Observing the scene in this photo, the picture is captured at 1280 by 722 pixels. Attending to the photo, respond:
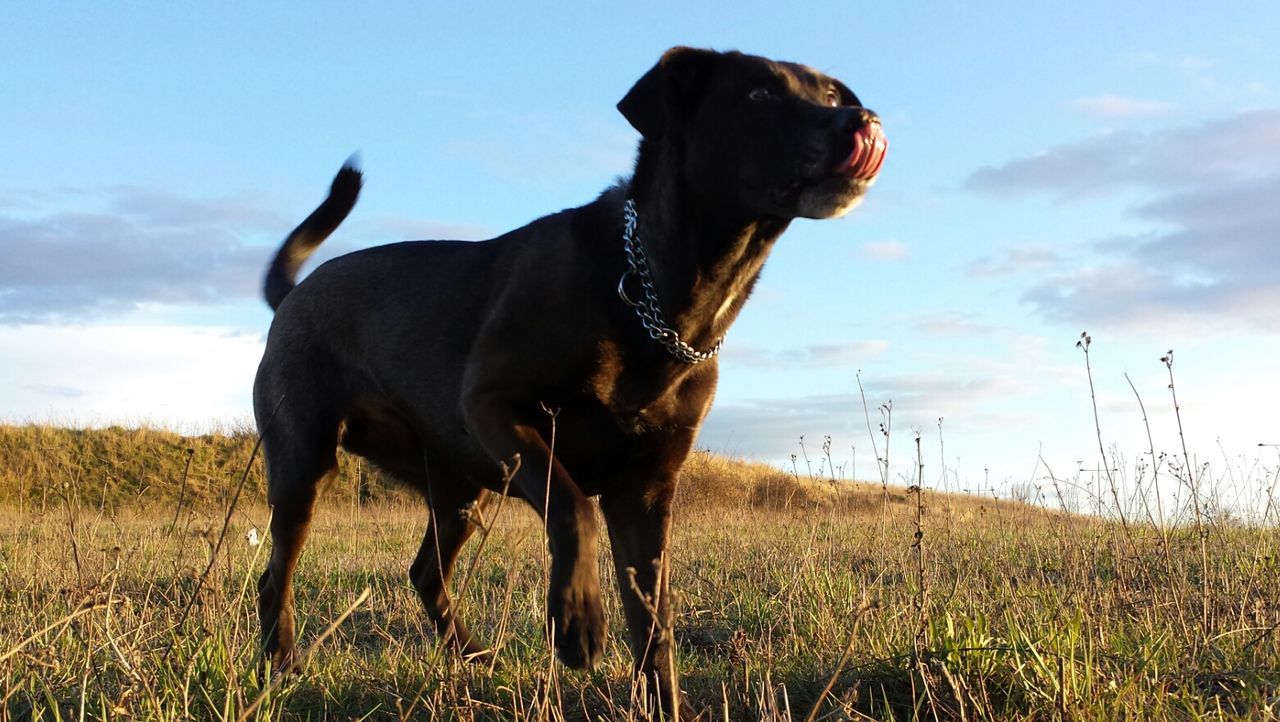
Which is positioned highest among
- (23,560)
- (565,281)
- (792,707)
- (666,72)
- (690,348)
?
(666,72)

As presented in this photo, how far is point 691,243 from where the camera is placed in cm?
376

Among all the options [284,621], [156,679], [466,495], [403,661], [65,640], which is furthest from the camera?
[466,495]

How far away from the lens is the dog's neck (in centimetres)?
375

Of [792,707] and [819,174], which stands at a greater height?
[819,174]

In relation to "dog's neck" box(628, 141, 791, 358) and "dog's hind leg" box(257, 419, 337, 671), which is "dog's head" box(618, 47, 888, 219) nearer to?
"dog's neck" box(628, 141, 791, 358)

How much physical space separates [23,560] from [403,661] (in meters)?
6.02

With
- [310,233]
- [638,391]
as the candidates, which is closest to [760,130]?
[638,391]

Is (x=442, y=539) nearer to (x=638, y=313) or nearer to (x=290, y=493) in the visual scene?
(x=290, y=493)

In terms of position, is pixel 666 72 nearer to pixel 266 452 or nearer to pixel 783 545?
pixel 266 452

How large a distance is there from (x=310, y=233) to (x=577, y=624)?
3.75 meters

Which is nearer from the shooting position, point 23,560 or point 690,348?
point 690,348

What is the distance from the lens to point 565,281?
3912mm

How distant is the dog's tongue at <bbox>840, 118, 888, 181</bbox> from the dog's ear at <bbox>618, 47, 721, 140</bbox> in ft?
2.28

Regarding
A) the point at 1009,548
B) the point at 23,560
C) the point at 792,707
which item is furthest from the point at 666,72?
the point at 23,560
